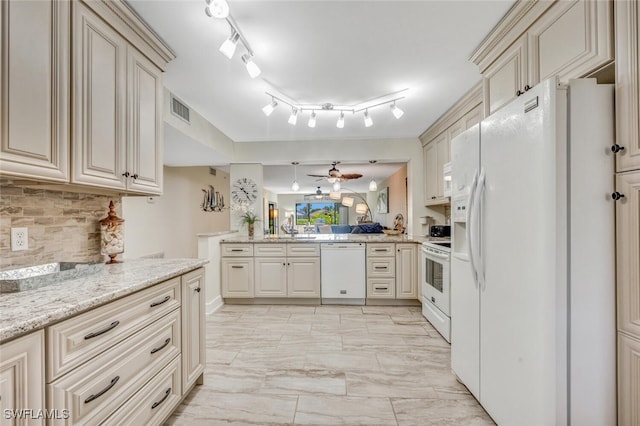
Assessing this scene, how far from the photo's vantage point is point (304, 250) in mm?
3908

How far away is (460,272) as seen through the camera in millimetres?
1921

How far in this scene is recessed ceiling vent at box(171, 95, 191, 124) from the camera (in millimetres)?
2670

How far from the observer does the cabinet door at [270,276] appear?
3902 millimetres

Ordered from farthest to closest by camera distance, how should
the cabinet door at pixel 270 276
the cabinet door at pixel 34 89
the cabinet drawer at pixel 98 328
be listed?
the cabinet door at pixel 270 276, the cabinet door at pixel 34 89, the cabinet drawer at pixel 98 328

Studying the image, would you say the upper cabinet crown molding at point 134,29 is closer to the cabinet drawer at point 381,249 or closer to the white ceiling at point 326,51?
the white ceiling at point 326,51

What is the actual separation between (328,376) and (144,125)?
2226 millimetres

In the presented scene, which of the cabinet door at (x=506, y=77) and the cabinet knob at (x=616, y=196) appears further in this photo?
the cabinet door at (x=506, y=77)

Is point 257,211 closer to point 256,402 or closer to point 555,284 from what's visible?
point 256,402

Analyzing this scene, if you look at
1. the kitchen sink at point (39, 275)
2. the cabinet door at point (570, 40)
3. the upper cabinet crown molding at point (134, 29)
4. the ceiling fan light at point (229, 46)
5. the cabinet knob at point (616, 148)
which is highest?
the upper cabinet crown molding at point (134, 29)

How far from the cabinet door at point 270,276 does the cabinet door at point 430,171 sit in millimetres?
2244

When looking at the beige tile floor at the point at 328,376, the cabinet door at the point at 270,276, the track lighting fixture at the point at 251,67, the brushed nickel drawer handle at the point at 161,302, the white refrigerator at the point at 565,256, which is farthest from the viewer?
the cabinet door at the point at 270,276

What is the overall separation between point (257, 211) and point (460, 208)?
10.3 ft

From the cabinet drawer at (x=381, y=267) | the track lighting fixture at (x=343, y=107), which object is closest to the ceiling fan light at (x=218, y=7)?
the track lighting fixture at (x=343, y=107)

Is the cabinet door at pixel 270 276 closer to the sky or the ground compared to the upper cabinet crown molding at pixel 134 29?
closer to the ground
